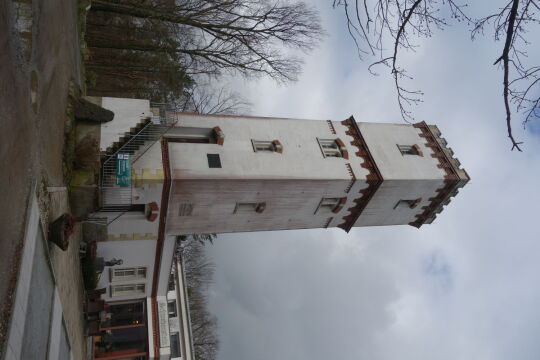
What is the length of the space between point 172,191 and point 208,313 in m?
40.9

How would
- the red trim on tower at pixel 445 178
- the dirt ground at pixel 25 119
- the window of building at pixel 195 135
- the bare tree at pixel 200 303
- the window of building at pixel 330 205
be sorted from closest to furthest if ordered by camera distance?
the dirt ground at pixel 25 119 < the window of building at pixel 195 135 < the window of building at pixel 330 205 < the red trim on tower at pixel 445 178 < the bare tree at pixel 200 303

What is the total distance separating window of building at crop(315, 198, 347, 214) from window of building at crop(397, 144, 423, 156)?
4.51 m

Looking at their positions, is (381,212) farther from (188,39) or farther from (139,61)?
(139,61)

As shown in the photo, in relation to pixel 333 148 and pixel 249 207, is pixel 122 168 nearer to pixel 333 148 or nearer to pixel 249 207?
pixel 249 207

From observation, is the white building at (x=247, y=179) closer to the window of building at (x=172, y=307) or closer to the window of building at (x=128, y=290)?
the window of building at (x=128, y=290)

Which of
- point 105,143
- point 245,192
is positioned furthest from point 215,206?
point 105,143

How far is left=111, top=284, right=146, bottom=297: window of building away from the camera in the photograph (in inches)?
878

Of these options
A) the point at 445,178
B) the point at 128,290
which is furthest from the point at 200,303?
the point at 445,178

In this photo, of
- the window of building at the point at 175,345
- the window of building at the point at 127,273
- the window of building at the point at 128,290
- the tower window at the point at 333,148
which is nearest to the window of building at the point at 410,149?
the tower window at the point at 333,148

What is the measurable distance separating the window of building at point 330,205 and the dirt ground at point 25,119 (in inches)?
487

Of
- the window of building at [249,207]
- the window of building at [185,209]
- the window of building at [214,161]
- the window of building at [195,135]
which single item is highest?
the window of building at [195,135]

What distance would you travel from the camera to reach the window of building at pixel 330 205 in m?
20.0

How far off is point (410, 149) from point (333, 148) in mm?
4880

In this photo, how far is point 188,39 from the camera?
2691 cm
